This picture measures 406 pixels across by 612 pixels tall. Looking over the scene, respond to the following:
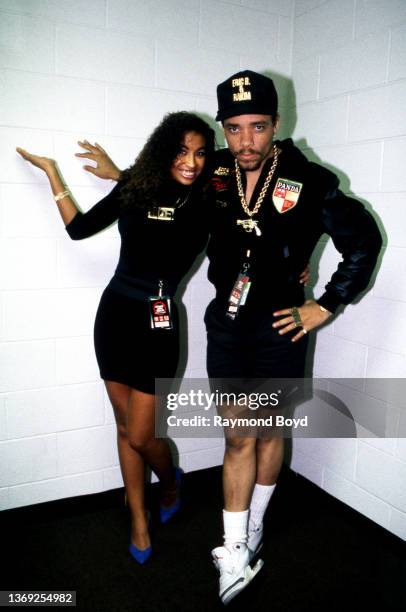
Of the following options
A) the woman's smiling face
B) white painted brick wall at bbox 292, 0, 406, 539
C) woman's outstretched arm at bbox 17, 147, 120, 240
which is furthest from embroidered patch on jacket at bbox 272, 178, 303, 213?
woman's outstretched arm at bbox 17, 147, 120, 240

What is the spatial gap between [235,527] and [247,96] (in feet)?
5.33

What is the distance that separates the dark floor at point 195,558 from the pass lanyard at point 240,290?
107 centimetres

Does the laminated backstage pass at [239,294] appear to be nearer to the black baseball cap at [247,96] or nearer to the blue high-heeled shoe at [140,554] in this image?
the black baseball cap at [247,96]

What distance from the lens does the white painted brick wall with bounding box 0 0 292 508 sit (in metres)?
1.97

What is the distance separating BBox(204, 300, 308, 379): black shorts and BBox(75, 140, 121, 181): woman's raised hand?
0.76 meters

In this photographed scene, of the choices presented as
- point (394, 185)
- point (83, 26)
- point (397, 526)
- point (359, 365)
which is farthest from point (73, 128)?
point (397, 526)

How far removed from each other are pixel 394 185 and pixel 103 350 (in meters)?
1.37

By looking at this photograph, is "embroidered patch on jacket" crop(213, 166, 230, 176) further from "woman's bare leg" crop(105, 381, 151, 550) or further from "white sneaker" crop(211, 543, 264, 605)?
"white sneaker" crop(211, 543, 264, 605)

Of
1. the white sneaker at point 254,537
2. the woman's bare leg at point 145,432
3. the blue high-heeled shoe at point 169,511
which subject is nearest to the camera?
the woman's bare leg at point 145,432

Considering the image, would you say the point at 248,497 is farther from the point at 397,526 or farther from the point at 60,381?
the point at 60,381

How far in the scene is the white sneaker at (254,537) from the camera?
2.00 metres

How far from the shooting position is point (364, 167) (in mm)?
2090

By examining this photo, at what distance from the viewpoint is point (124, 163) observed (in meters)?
2.18

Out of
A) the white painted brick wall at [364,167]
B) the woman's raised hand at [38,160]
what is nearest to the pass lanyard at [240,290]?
the white painted brick wall at [364,167]
